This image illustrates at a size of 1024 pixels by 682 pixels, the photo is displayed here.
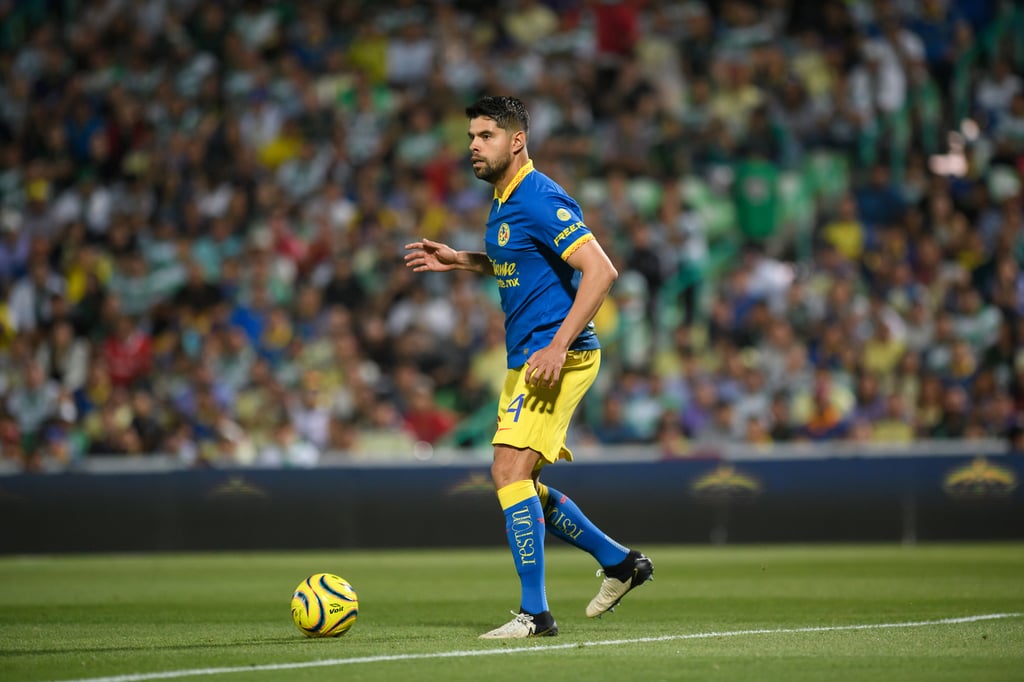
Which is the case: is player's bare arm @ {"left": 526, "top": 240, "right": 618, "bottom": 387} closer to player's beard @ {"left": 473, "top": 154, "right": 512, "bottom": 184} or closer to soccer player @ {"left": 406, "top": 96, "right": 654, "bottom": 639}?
soccer player @ {"left": 406, "top": 96, "right": 654, "bottom": 639}

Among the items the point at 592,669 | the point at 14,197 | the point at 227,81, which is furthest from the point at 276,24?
the point at 592,669

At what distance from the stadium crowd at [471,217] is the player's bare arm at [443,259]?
818 centimetres

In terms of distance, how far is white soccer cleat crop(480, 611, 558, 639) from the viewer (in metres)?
7.22

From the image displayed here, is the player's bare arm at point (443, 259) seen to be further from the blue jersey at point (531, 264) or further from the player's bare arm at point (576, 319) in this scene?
the player's bare arm at point (576, 319)

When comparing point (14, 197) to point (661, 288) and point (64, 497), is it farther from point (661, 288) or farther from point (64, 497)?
point (661, 288)

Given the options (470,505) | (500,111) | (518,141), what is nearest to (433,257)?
(518,141)

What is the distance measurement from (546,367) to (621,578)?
1.49 metres

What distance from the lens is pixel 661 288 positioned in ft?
59.1

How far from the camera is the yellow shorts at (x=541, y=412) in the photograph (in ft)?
24.1

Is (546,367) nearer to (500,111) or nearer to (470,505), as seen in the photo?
(500,111)

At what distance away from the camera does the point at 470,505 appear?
52.6 ft

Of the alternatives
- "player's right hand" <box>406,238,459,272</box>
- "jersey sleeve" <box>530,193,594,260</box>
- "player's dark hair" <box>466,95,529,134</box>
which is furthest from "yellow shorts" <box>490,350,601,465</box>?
"player's dark hair" <box>466,95,529,134</box>

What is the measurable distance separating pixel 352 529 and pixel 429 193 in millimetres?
4952

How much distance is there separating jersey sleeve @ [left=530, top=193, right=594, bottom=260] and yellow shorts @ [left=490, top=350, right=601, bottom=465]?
1.77 ft
